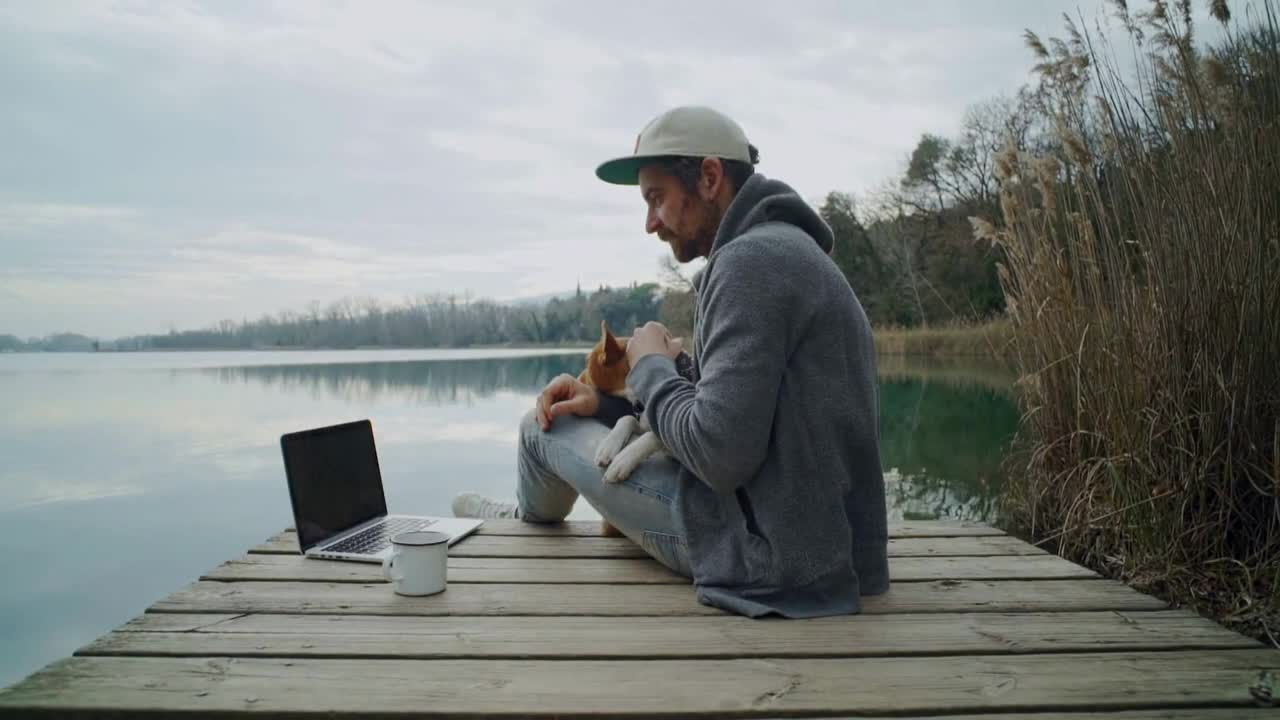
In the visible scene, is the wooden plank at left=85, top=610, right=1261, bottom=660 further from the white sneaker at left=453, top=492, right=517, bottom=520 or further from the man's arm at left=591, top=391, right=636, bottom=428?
the white sneaker at left=453, top=492, right=517, bottom=520

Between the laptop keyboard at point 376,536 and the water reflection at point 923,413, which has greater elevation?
the laptop keyboard at point 376,536

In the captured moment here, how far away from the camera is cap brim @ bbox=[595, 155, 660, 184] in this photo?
148cm

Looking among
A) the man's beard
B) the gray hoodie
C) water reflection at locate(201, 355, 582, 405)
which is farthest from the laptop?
water reflection at locate(201, 355, 582, 405)

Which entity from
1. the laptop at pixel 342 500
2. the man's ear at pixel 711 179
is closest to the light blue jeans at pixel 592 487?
the laptop at pixel 342 500

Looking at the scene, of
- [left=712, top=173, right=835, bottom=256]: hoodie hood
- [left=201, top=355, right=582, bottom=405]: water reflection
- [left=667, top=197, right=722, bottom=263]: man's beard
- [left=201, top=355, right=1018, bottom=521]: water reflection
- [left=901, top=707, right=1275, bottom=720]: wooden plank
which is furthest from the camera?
[left=201, top=355, right=582, bottom=405]: water reflection

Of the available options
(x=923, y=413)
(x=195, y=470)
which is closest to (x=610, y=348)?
(x=195, y=470)

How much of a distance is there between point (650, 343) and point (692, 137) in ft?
1.49

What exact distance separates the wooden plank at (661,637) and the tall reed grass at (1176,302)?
59 centimetres

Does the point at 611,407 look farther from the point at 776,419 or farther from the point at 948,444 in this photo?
the point at 948,444

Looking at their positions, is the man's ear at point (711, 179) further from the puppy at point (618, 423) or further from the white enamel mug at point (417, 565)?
the white enamel mug at point (417, 565)

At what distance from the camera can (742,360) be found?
1242 millimetres

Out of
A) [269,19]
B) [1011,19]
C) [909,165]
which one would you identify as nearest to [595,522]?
[1011,19]

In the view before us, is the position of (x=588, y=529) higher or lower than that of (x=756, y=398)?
lower

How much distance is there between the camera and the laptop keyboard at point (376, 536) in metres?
1.84
